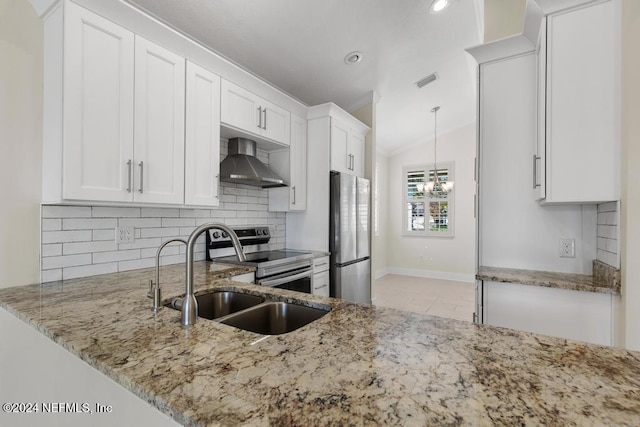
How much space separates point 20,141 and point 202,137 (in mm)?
980

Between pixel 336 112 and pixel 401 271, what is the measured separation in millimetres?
4495

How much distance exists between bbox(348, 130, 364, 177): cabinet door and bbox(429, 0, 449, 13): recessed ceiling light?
4.86 ft

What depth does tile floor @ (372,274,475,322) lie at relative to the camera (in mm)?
4391

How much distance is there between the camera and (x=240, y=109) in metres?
2.58

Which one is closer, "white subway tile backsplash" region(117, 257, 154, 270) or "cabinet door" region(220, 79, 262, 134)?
"white subway tile backsplash" region(117, 257, 154, 270)

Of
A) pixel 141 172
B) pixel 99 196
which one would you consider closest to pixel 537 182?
pixel 141 172

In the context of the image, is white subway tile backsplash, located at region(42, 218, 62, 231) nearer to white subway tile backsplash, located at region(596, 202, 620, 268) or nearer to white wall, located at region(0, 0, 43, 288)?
white wall, located at region(0, 0, 43, 288)

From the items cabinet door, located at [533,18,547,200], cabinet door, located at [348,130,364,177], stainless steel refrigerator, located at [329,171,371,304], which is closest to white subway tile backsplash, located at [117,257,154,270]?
stainless steel refrigerator, located at [329,171,371,304]

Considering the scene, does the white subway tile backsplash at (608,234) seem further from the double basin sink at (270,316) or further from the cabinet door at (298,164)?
the cabinet door at (298,164)

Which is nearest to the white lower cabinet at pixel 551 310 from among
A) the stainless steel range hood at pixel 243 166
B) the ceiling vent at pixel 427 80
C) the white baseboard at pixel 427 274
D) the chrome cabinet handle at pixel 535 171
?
the chrome cabinet handle at pixel 535 171

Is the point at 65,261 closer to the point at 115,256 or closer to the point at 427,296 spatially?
the point at 115,256

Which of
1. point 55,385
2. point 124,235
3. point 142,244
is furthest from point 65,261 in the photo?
point 55,385

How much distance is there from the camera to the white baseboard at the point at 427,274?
6.15m

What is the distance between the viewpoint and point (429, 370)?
73cm
